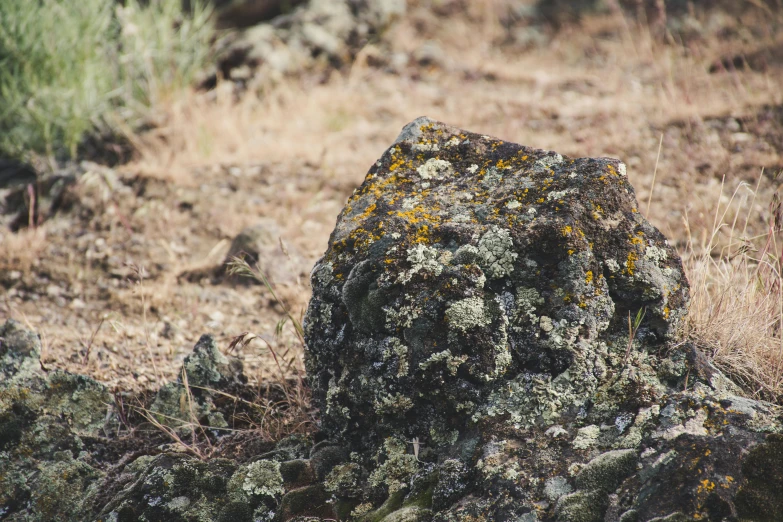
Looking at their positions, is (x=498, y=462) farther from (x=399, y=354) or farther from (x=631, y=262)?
(x=631, y=262)

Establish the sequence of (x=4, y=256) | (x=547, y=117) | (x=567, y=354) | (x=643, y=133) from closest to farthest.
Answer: (x=567, y=354), (x=4, y=256), (x=643, y=133), (x=547, y=117)

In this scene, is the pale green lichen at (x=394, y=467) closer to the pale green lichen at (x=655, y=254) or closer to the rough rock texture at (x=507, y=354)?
the rough rock texture at (x=507, y=354)

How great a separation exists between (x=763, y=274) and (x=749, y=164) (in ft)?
10.4

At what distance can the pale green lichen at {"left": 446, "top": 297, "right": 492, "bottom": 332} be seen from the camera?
210 cm

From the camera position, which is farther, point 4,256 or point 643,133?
point 643,133

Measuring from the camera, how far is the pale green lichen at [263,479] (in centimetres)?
224

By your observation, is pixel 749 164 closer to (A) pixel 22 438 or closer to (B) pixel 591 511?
(B) pixel 591 511

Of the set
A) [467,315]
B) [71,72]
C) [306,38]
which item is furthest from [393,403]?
→ [306,38]

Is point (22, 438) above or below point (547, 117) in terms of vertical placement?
below

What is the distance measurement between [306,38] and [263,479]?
23.6 feet

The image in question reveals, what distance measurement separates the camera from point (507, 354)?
83.8 inches

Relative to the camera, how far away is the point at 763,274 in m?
2.75

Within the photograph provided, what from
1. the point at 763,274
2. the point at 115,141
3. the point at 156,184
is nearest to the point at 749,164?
the point at 763,274

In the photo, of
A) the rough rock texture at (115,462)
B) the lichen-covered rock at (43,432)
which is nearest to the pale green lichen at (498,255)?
the rough rock texture at (115,462)
